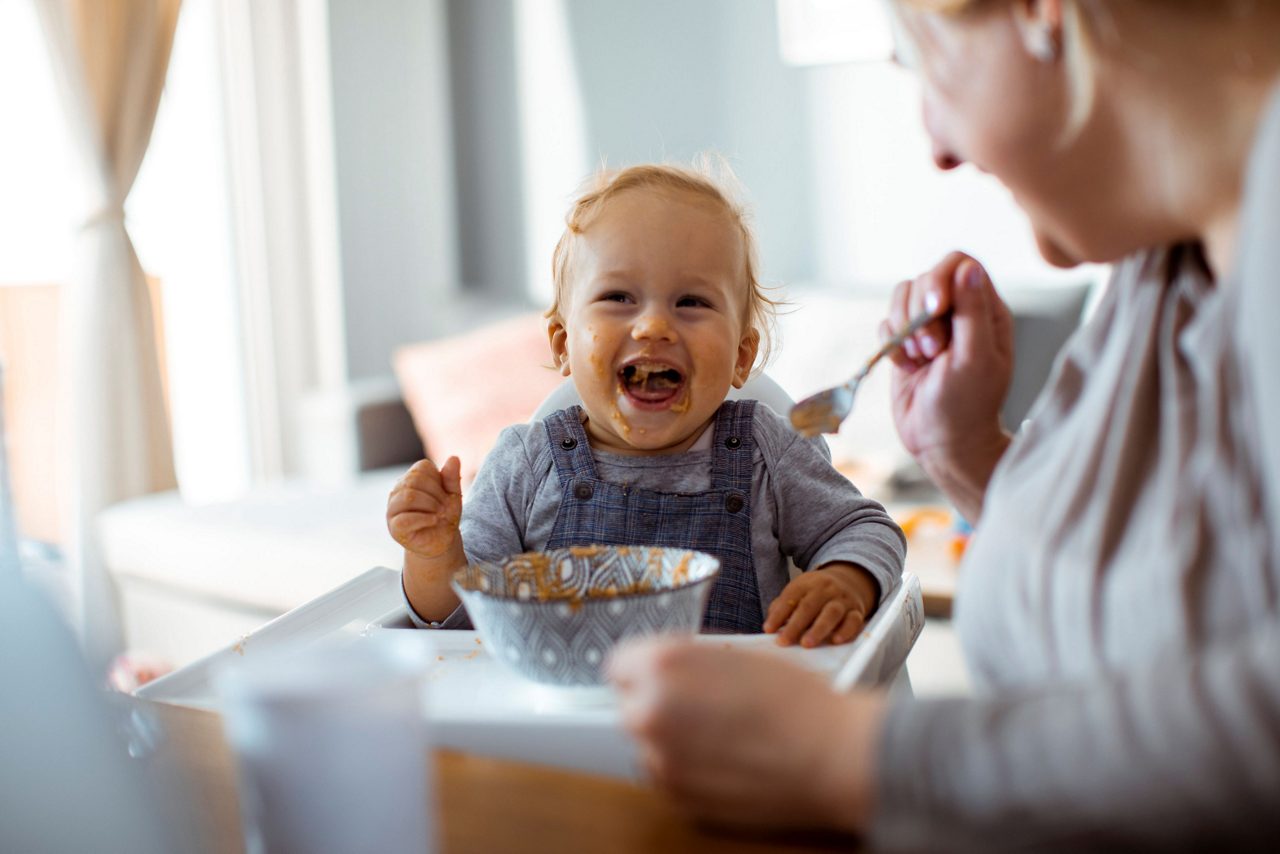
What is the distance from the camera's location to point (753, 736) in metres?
0.53

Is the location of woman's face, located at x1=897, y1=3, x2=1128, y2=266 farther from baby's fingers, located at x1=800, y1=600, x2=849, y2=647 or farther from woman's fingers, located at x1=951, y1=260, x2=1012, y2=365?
baby's fingers, located at x1=800, y1=600, x2=849, y2=647

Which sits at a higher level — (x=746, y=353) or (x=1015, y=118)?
(x=1015, y=118)

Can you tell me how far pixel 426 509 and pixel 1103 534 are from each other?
60 centimetres

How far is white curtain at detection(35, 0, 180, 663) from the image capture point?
3.24 meters

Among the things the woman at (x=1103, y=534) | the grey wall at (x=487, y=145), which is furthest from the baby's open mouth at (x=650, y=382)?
the grey wall at (x=487, y=145)

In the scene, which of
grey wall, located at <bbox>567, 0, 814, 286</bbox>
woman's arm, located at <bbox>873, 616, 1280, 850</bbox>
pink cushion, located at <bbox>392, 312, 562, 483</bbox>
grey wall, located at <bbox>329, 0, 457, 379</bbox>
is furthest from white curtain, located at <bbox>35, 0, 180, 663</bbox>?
woman's arm, located at <bbox>873, 616, 1280, 850</bbox>

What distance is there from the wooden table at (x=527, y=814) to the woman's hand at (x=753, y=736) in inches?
0.5

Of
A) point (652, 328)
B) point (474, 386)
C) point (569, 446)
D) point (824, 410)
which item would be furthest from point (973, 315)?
point (474, 386)

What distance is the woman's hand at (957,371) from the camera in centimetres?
84

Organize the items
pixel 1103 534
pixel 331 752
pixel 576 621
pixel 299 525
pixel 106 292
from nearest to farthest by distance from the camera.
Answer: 1. pixel 331 752
2. pixel 1103 534
3. pixel 576 621
4. pixel 299 525
5. pixel 106 292

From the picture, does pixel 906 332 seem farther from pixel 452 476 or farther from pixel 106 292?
pixel 106 292

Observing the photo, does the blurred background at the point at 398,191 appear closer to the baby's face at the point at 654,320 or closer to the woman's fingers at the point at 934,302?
the baby's face at the point at 654,320

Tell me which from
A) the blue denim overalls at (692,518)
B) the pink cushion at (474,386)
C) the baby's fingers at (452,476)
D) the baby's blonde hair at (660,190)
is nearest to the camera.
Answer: the baby's fingers at (452,476)

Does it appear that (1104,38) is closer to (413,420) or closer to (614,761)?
(614,761)
